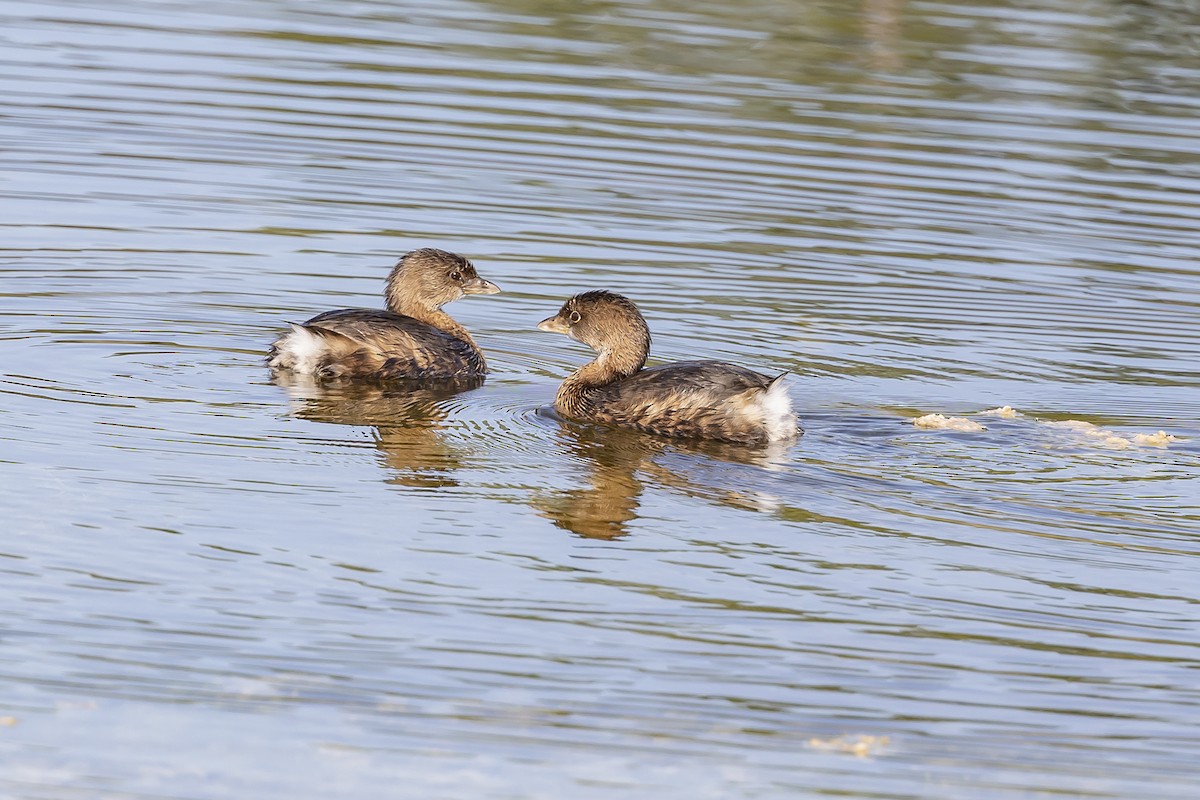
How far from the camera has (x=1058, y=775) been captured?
18.3ft

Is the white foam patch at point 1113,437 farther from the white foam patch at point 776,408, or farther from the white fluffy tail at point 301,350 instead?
the white fluffy tail at point 301,350

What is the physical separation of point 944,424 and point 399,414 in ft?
8.22

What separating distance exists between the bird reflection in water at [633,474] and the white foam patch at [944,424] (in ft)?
2.15

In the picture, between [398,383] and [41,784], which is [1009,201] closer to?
[398,383]

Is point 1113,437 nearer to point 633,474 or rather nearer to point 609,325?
point 633,474

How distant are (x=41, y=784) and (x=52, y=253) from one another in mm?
7006

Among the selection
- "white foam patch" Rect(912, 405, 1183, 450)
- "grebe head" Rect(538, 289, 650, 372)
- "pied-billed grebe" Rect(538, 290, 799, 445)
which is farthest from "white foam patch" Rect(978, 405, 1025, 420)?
"grebe head" Rect(538, 289, 650, 372)

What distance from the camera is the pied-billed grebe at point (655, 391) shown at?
9.00m

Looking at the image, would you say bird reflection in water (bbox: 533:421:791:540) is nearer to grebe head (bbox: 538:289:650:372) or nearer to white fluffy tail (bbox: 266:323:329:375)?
grebe head (bbox: 538:289:650:372)

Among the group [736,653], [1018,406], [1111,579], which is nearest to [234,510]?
[736,653]

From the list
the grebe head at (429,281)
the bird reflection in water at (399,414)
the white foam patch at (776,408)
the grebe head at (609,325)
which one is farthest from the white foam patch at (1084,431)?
the grebe head at (429,281)

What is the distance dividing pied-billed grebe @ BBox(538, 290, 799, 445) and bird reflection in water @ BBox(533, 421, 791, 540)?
0.24 ft

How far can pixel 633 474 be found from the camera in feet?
28.0

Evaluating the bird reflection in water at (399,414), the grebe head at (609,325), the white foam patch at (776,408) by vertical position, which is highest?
the grebe head at (609,325)
